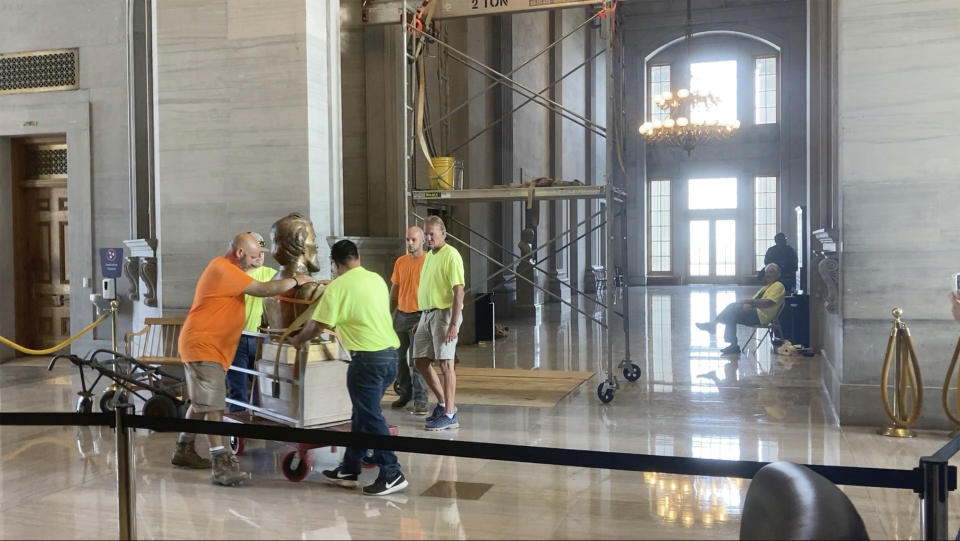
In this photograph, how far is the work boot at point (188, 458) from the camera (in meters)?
6.59

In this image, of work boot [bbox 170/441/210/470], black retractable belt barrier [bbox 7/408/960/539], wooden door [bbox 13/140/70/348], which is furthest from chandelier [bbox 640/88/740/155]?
black retractable belt barrier [bbox 7/408/960/539]

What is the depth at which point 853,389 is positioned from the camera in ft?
26.2

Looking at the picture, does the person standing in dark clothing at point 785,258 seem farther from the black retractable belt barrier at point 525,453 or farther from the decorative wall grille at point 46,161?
the black retractable belt barrier at point 525,453

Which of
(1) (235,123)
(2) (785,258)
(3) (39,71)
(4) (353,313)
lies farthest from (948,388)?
(3) (39,71)

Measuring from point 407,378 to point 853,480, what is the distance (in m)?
6.46

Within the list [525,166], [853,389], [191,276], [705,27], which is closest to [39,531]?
[191,276]

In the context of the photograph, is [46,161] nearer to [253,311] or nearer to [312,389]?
[253,311]

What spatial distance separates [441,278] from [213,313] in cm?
244

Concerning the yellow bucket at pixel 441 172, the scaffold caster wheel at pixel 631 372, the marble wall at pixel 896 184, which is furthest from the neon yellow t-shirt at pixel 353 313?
the scaffold caster wheel at pixel 631 372

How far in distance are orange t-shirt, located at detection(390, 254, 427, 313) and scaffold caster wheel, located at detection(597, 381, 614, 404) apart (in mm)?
2156

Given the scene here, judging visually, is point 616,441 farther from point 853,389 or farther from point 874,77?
point 874,77

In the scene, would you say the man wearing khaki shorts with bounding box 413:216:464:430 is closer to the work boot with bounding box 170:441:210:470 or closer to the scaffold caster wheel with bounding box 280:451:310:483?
the scaffold caster wheel with bounding box 280:451:310:483

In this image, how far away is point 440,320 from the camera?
817 cm

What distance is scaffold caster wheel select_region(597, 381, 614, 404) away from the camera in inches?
363
